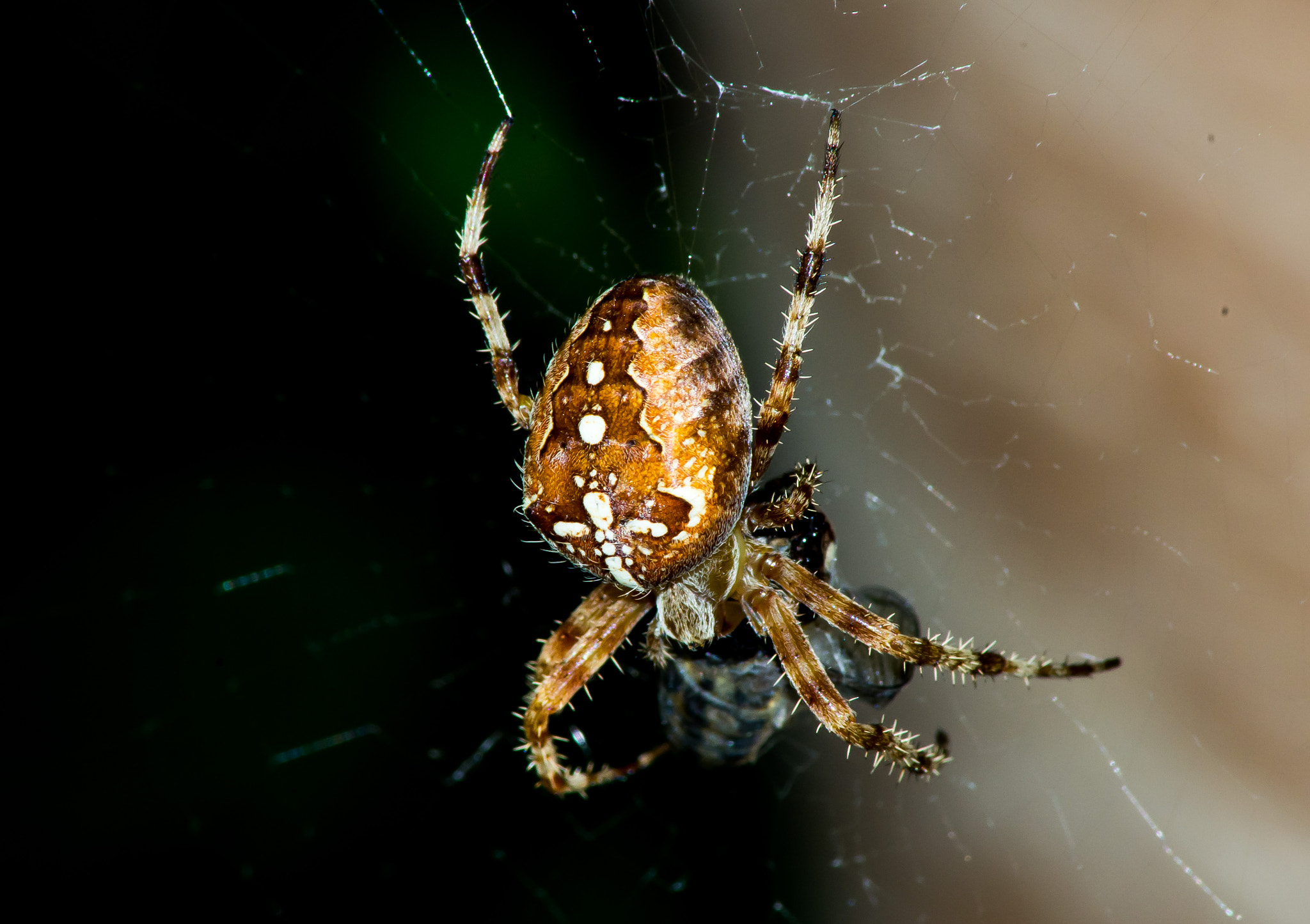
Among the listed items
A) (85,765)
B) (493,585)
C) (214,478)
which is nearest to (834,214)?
(493,585)

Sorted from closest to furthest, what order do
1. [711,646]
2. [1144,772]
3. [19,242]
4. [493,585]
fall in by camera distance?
[711,646], [19,242], [1144,772], [493,585]

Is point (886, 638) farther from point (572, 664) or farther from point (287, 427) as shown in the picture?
point (287, 427)

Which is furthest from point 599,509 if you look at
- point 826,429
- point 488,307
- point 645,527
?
point 826,429

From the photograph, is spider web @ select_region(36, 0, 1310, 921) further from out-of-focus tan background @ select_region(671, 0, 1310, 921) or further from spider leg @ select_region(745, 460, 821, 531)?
spider leg @ select_region(745, 460, 821, 531)

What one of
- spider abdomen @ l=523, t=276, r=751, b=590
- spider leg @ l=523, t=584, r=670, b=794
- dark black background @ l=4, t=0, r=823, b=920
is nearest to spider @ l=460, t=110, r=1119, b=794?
spider abdomen @ l=523, t=276, r=751, b=590

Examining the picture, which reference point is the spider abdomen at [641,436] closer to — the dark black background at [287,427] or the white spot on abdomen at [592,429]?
the white spot on abdomen at [592,429]

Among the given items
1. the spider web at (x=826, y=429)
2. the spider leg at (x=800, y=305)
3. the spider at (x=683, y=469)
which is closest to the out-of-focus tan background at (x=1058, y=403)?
the spider web at (x=826, y=429)

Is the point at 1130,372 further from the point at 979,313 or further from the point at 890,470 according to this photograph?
the point at 890,470
